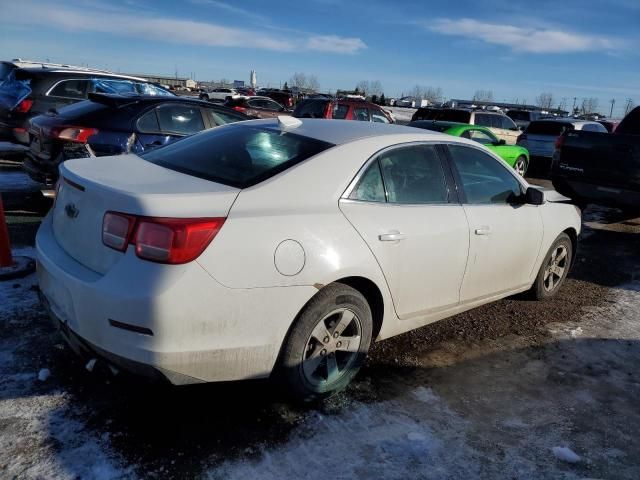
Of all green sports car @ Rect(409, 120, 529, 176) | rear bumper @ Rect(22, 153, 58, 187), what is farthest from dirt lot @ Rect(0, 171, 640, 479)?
green sports car @ Rect(409, 120, 529, 176)

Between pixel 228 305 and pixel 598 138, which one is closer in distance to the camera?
pixel 228 305

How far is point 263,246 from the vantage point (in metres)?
2.59

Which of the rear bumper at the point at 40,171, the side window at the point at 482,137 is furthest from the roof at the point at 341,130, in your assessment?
the side window at the point at 482,137

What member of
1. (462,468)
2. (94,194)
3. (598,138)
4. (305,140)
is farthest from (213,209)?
(598,138)

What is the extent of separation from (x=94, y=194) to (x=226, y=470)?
1.48 meters

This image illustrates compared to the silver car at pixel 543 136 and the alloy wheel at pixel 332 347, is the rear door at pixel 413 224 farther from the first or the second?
the silver car at pixel 543 136

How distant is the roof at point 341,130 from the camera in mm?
3346

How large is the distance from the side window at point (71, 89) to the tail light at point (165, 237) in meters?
8.42

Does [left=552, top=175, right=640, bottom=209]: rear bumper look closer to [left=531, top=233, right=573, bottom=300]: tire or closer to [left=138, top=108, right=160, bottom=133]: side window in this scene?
[left=531, top=233, right=573, bottom=300]: tire

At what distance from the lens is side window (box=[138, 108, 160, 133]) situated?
650cm

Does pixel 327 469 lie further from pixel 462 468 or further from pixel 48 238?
pixel 48 238

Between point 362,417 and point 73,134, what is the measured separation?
190 inches

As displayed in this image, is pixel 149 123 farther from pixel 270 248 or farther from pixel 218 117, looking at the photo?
pixel 270 248

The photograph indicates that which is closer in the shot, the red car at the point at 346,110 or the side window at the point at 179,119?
the side window at the point at 179,119
